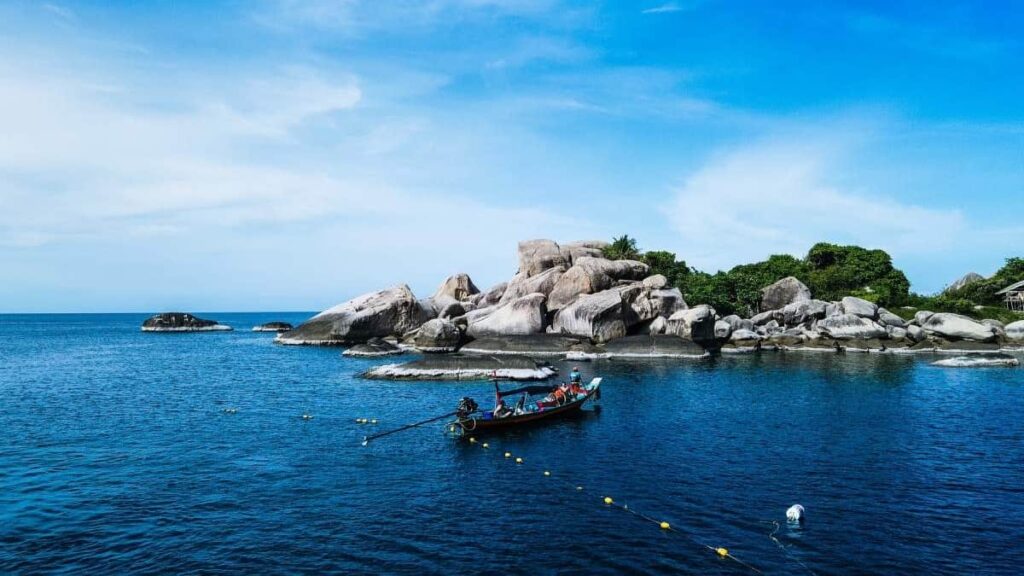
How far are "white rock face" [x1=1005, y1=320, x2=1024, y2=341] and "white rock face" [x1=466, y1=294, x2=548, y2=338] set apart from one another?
61.6 m

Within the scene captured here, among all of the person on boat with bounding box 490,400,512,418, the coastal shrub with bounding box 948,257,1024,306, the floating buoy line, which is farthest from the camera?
the coastal shrub with bounding box 948,257,1024,306

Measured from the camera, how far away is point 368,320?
95688mm

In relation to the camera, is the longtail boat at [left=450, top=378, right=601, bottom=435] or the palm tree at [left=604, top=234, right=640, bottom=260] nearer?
the longtail boat at [left=450, top=378, right=601, bottom=435]

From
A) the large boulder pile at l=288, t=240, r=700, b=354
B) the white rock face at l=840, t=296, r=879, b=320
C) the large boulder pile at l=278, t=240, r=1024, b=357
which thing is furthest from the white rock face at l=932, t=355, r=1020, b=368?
the large boulder pile at l=288, t=240, r=700, b=354

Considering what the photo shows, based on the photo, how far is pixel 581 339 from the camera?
80.1 meters

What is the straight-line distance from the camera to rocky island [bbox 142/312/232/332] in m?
153

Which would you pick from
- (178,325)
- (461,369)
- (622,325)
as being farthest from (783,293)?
(178,325)

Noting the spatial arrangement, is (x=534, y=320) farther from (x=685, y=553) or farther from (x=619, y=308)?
(x=685, y=553)

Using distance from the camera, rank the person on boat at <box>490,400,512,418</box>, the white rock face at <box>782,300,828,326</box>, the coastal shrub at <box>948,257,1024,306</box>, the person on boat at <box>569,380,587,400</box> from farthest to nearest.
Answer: the coastal shrub at <box>948,257,1024,306</box>, the white rock face at <box>782,300,828,326</box>, the person on boat at <box>569,380,587,400</box>, the person on boat at <box>490,400,512,418</box>

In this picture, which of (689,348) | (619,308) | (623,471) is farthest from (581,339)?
(623,471)

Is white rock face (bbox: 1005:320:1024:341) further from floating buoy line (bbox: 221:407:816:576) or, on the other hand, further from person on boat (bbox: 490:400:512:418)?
floating buoy line (bbox: 221:407:816:576)

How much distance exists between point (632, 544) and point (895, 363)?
6028 cm

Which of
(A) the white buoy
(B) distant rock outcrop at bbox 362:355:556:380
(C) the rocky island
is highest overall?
(C) the rocky island

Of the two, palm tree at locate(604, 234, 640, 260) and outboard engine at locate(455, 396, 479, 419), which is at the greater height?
palm tree at locate(604, 234, 640, 260)
